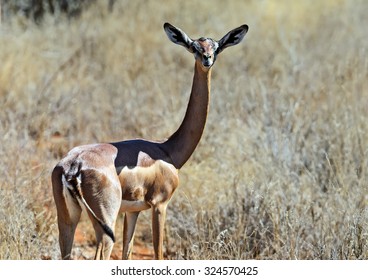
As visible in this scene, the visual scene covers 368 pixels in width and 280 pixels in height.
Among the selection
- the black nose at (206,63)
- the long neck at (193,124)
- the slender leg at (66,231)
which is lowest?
the slender leg at (66,231)

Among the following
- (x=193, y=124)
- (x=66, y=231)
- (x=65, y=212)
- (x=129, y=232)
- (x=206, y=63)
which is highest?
(x=206, y=63)

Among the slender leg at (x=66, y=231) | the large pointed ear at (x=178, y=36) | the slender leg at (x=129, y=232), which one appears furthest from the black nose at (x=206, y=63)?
the slender leg at (x=66, y=231)

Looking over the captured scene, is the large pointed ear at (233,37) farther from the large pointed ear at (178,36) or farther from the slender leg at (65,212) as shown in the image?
the slender leg at (65,212)

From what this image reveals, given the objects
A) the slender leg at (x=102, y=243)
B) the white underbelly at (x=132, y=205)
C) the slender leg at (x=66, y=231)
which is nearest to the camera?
the slender leg at (x=102, y=243)

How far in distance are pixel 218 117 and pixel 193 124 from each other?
3.58m

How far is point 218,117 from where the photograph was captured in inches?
359

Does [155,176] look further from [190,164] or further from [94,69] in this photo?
[94,69]

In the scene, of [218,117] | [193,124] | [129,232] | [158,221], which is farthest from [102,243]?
[218,117]

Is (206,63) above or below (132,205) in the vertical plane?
above

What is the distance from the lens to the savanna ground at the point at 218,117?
6.53 m

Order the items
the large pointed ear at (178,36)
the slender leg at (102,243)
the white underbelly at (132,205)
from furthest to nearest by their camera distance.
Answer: the large pointed ear at (178,36), the white underbelly at (132,205), the slender leg at (102,243)

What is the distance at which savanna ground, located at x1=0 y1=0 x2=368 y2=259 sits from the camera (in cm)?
653

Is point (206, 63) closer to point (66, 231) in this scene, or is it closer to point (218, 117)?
point (66, 231)

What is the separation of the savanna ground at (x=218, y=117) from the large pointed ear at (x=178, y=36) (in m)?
1.20
